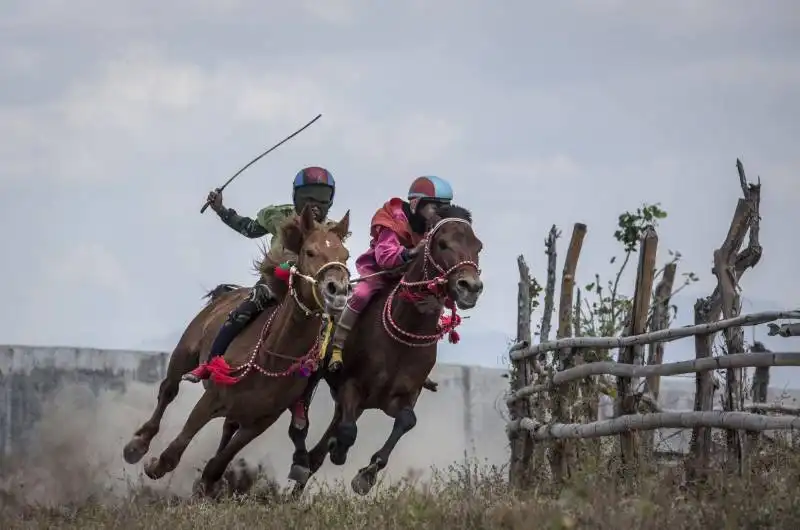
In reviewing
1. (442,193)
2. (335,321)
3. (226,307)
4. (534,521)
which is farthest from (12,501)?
(534,521)

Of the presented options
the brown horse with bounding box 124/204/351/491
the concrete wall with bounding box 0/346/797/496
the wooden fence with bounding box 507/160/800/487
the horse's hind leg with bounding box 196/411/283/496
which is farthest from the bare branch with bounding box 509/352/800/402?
the concrete wall with bounding box 0/346/797/496

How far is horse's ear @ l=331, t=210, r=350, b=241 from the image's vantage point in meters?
11.8

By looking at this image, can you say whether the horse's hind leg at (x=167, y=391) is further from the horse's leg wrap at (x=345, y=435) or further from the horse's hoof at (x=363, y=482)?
the horse's hoof at (x=363, y=482)

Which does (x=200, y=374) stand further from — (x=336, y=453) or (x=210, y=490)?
(x=336, y=453)

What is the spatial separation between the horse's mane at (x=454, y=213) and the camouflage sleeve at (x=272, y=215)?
1744 mm

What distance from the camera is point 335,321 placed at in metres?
12.6

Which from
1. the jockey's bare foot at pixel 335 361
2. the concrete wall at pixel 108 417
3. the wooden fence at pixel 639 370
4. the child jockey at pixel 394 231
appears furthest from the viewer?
the concrete wall at pixel 108 417

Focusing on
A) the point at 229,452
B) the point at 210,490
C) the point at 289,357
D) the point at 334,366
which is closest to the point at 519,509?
the point at 289,357

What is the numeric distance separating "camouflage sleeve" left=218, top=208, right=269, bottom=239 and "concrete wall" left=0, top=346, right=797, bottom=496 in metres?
3.02

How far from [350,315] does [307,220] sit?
1462 millimetres

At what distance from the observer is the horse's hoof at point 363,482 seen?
11.8 m

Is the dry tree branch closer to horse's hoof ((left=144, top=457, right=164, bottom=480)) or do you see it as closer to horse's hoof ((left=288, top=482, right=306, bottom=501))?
horse's hoof ((left=288, top=482, right=306, bottom=501))

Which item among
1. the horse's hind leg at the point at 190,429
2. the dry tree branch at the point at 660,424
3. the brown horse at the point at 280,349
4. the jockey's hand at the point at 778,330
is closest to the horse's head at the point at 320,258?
the brown horse at the point at 280,349

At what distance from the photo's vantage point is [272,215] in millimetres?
13391
